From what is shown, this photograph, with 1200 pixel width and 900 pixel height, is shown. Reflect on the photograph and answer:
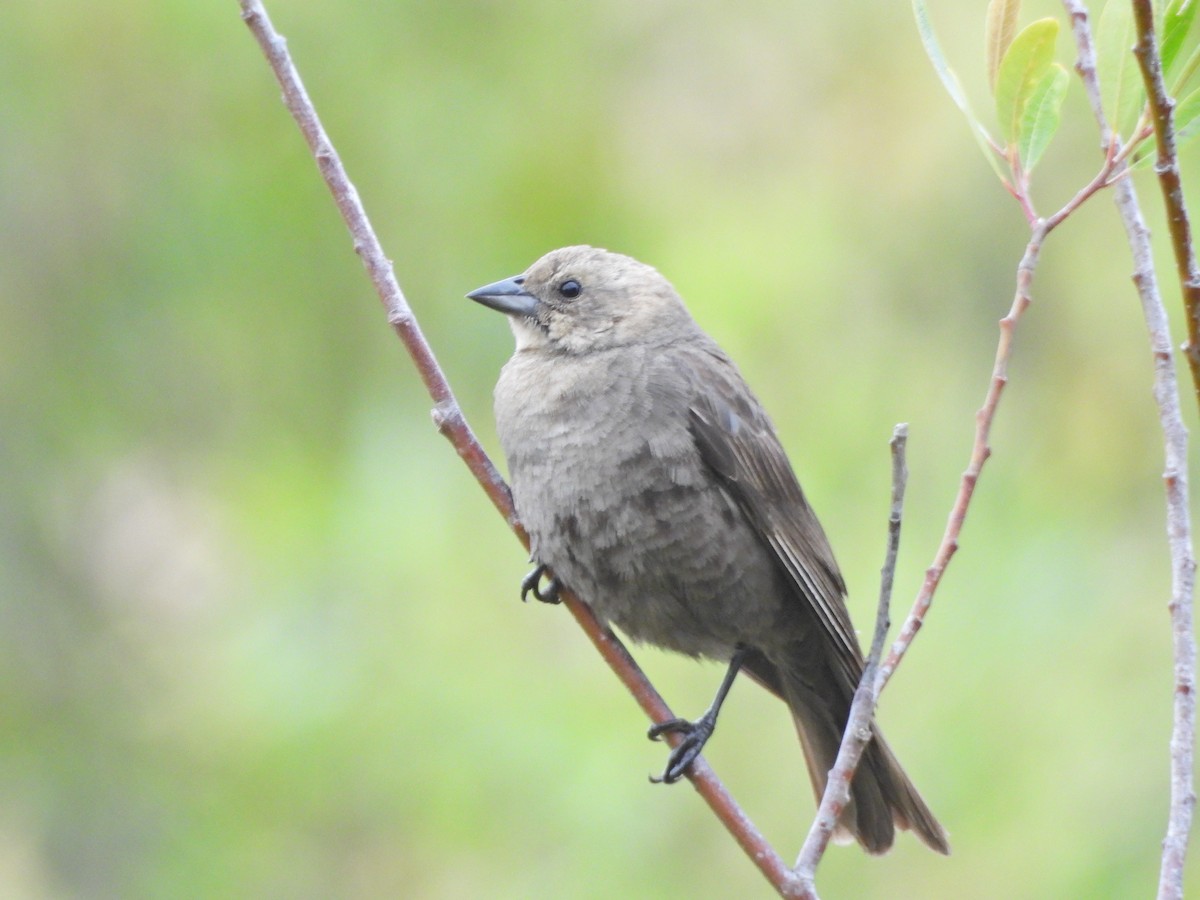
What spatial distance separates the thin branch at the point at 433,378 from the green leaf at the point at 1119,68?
1.35 metres

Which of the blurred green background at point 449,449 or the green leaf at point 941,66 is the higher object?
the green leaf at point 941,66

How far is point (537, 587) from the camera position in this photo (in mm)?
3734

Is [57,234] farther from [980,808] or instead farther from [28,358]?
[980,808]

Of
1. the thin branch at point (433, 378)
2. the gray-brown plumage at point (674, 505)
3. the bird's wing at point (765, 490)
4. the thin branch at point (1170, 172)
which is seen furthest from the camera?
the bird's wing at point (765, 490)

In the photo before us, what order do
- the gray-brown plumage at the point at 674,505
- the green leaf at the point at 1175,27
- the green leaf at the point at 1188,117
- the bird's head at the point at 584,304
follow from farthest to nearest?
the bird's head at the point at 584,304 < the gray-brown plumage at the point at 674,505 < the green leaf at the point at 1188,117 < the green leaf at the point at 1175,27

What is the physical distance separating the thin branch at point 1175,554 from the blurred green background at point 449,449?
213cm

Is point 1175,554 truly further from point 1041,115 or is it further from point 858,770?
point 858,770

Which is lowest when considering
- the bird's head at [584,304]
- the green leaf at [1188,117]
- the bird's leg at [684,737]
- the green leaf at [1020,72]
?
the bird's leg at [684,737]

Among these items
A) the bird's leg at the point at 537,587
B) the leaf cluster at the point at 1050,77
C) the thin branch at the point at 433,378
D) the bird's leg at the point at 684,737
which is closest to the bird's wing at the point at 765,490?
the bird's leg at the point at 684,737

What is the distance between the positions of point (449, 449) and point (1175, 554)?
9.99 ft

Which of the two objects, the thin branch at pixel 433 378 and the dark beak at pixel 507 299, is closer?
the thin branch at pixel 433 378

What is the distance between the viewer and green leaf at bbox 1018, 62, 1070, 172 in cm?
234

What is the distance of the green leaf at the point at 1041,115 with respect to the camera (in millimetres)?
2344

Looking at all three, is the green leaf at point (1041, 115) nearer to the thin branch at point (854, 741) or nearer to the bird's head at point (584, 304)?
the thin branch at point (854, 741)
